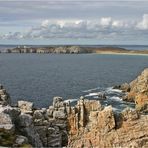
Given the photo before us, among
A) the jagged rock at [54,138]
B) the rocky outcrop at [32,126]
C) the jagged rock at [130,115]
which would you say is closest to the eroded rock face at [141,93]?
the rocky outcrop at [32,126]

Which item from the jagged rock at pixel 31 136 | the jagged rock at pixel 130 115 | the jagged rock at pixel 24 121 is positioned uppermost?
the jagged rock at pixel 24 121

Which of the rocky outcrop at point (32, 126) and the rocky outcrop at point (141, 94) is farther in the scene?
the rocky outcrop at point (141, 94)

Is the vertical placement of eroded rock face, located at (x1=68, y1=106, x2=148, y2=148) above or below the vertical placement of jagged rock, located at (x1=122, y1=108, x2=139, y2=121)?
below

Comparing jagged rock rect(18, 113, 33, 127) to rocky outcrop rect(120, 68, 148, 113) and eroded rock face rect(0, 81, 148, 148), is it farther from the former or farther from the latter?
rocky outcrop rect(120, 68, 148, 113)

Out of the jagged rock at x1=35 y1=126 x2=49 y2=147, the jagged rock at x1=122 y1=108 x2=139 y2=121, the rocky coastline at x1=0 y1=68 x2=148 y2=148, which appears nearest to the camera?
the rocky coastline at x1=0 y1=68 x2=148 y2=148

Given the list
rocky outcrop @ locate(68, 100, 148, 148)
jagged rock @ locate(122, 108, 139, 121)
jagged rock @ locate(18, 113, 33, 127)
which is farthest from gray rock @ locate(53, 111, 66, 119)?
jagged rock @ locate(18, 113, 33, 127)

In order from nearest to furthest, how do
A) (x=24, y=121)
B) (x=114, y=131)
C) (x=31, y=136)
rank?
(x=31, y=136), (x=24, y=121), (x=114, y=131)

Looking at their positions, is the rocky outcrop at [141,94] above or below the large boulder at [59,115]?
below

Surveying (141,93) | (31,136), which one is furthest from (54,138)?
(141,93)

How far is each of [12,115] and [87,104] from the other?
27808mm

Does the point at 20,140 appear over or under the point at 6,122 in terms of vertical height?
under

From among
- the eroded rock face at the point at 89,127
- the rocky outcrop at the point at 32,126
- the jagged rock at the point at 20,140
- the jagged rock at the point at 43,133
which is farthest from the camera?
the eroded rock face at the point at 89,127

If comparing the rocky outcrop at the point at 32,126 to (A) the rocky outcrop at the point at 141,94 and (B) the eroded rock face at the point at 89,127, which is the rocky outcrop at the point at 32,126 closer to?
(B) the eroded rock face at the point at 89,127

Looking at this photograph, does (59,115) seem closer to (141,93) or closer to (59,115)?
(59,115)
